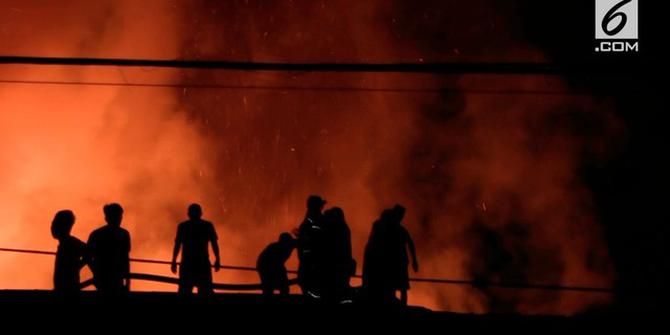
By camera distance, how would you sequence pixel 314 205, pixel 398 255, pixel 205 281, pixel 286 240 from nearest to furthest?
pixel 398 255 < pixel 314 205 < pixel 205 281 < pixel 286 240

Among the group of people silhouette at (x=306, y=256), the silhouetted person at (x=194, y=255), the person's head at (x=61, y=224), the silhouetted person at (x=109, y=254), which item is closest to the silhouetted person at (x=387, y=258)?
the group of people silhouette at (x=306, y=256)

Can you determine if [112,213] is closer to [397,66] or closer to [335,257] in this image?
[335,257]

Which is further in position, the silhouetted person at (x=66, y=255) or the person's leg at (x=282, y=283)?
the person's leg at (x=282, y=283)

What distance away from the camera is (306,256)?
8.44 meters

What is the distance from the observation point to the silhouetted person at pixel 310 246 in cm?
806

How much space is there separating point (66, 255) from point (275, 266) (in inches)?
109

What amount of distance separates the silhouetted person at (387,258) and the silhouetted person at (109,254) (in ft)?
10.3

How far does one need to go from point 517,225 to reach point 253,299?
32.1m

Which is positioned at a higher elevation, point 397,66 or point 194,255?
point 397,66

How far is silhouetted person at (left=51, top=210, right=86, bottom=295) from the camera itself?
7797mm

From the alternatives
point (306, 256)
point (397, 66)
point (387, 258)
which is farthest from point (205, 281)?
point (397, 66)

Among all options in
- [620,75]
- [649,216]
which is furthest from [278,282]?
[649,216]

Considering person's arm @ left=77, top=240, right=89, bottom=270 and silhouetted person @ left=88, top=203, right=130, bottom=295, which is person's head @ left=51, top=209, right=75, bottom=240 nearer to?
person's arm @ left=77, top=240, right=89, bottom=270

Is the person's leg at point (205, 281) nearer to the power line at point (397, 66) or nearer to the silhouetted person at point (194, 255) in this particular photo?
the silhouetted person at point (194, 255)
